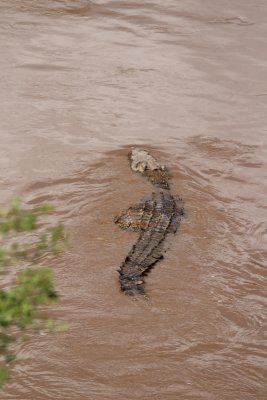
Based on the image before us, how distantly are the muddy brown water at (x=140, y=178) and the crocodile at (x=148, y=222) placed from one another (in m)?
0.12

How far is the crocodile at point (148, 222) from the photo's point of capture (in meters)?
7.31

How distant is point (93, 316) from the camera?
6.68 m

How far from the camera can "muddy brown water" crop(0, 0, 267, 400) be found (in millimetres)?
6129

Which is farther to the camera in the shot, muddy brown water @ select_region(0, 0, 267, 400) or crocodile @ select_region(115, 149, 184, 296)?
crocodile @ select_region(115, 149, 184, 296)

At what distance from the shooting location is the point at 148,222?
8219 mm

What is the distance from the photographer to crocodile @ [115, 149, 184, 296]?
288 inches

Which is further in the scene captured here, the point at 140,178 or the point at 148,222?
the point at 140,178

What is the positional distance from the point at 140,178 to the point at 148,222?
1.41 m

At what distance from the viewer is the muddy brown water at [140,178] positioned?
6129 mm

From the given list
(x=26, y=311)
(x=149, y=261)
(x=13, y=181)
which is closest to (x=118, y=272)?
(x=149, y=261)

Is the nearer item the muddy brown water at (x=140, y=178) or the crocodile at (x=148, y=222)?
the muddy brown water at (x=140, y=178)

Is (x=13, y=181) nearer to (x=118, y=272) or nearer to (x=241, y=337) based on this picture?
(x=118, y=272)

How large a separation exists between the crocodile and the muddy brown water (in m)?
0.12

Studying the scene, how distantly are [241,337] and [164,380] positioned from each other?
101cm
